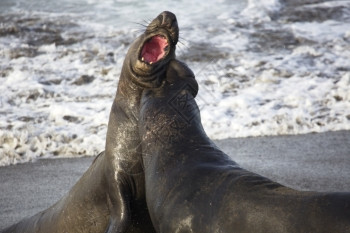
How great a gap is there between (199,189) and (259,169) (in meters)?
3.82

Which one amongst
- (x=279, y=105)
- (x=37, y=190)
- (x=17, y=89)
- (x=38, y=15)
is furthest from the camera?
(x=38, y=15)

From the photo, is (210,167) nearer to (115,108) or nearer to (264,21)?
(115,108)

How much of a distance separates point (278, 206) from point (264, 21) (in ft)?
42.4

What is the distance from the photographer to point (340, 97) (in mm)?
10750

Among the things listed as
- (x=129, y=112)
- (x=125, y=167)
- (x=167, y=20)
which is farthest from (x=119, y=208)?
(x=167, y=20)

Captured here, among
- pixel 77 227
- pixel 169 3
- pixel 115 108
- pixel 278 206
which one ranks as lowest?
pixel 169 3

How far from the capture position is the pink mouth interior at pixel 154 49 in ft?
17.9

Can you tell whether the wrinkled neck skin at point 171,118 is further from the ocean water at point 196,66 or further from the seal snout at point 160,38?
the ocean water at point 196,66

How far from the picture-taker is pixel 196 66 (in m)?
13.3

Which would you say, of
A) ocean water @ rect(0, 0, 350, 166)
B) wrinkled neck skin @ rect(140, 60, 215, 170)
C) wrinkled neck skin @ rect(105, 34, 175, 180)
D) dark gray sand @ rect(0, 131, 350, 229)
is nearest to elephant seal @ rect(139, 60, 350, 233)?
wrinkled neck skin @ rect(140, 60, 215, 170)

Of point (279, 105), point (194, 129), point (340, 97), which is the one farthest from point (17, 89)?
point (194, 129)

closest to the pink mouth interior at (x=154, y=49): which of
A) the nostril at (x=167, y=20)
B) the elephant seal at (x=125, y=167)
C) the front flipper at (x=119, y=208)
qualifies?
the elephant seal at (x=125, y=167)

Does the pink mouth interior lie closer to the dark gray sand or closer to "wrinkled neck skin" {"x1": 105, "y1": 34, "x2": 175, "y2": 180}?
"wrinkled neck skin" {"x1": 105, "y1": 34, "x2": 175, "y2": 180}

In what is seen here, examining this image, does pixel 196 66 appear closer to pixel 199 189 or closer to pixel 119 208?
pixel 119 208
